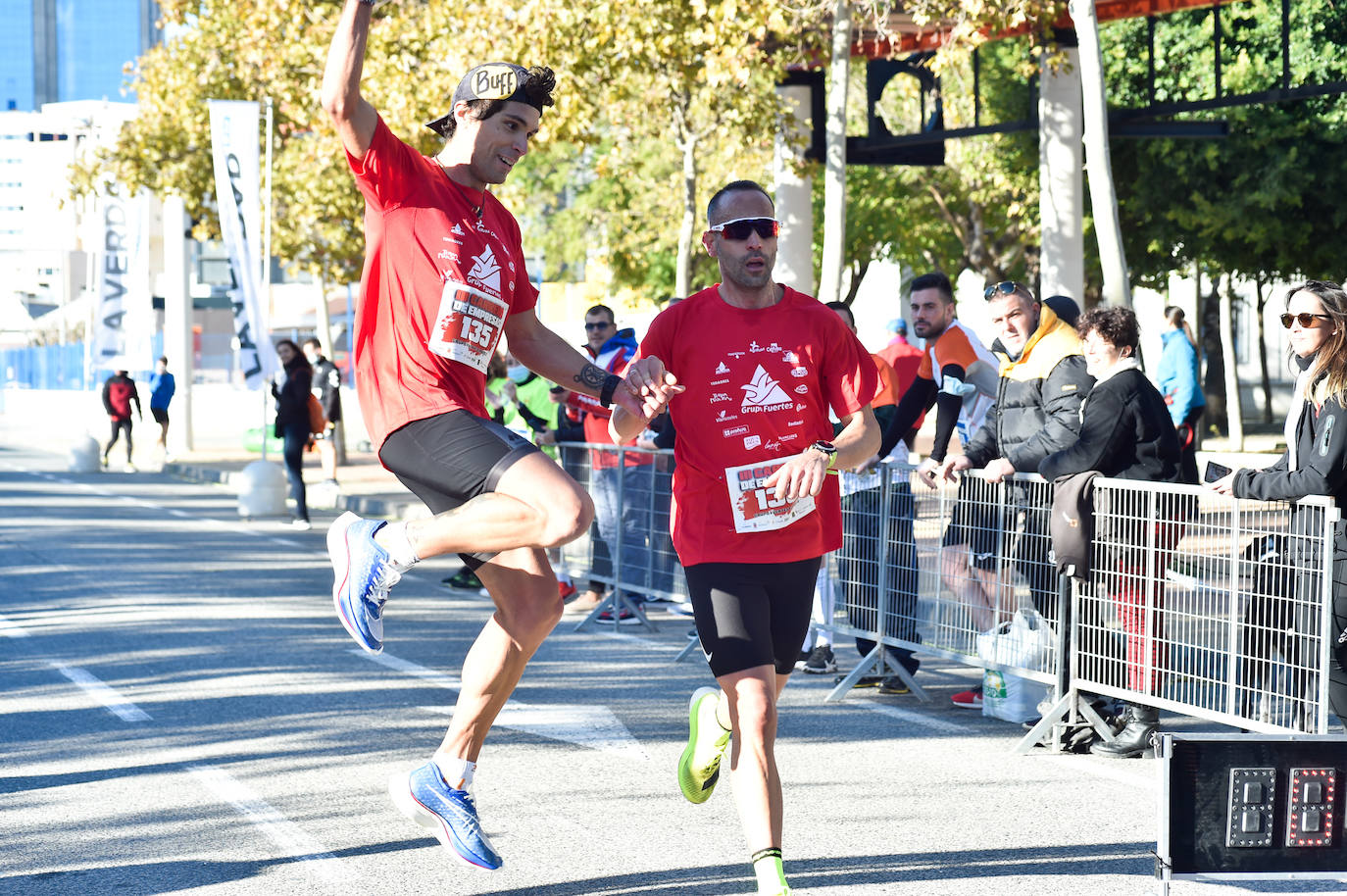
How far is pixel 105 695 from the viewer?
26.6 ft

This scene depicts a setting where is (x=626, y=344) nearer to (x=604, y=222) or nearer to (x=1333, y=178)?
(x=1333, y=178)

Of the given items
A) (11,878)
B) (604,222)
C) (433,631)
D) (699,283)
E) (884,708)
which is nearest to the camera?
(11,878)

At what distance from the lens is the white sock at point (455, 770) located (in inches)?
187

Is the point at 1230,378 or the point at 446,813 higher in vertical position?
the point at 1230,378

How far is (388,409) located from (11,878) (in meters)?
1.87

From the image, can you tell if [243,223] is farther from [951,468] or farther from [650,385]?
[650,385]

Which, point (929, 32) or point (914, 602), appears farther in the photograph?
point (929, 32)

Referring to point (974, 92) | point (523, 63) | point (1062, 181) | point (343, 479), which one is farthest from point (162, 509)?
point (1062, 181)

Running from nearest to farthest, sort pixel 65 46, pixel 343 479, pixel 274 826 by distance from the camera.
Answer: pixel 274 826
pixel 343 479
pixel 65 46

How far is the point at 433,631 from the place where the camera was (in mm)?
10328

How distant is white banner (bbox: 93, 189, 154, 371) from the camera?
28078 mm

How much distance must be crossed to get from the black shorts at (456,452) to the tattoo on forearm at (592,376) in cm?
33

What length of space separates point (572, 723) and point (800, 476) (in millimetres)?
3278

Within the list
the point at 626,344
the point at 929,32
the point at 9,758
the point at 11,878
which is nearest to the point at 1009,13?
the point at 929,32
